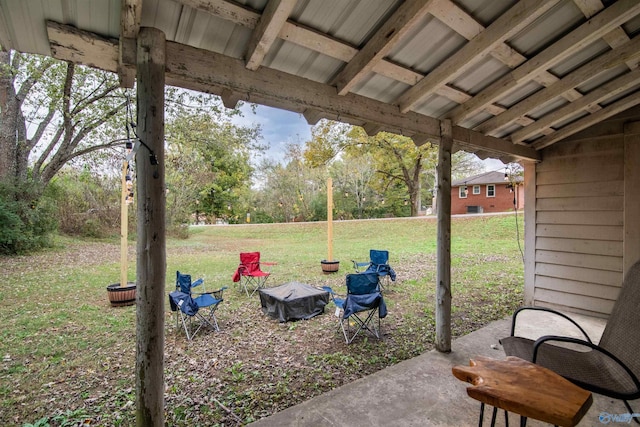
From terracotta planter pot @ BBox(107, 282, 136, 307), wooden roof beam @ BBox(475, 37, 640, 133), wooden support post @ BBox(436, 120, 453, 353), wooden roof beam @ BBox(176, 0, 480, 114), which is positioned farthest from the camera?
terracotta planter pot @ BBox(107, 282, 136, 307)

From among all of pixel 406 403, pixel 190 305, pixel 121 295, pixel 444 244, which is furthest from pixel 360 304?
pixel 121 295

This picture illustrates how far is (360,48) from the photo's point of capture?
199 centimetres

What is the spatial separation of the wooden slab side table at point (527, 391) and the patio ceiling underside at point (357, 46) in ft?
6.00

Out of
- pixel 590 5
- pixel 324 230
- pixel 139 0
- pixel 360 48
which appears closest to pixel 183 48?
pixel 139 0

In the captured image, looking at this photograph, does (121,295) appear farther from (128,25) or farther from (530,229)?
(530,229)

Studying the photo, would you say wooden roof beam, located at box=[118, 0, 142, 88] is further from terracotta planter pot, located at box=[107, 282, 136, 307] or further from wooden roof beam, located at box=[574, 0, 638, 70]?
terracotta planter pot, located at box=[107, 282, 136, 307]

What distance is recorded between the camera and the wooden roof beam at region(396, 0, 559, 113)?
5.68 feet

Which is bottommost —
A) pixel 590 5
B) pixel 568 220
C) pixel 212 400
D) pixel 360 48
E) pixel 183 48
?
pixel 212 400

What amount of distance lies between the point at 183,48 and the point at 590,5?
7.83ft

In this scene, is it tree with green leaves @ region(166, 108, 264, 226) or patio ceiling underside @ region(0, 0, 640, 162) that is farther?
tree with green leaves @ region(166, 108, 264, 226)

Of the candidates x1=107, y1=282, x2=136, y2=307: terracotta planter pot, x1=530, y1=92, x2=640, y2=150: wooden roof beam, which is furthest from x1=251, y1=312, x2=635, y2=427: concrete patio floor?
x1=107, y1=282, x2=136, y2=307: terracotta planter pot

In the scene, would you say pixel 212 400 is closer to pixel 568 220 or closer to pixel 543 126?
pixel 543 126

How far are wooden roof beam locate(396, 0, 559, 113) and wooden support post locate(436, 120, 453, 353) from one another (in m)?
0.72

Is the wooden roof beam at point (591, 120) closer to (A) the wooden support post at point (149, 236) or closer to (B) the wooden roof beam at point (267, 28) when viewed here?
(B) the wooden roof beam at point (267, 28)
